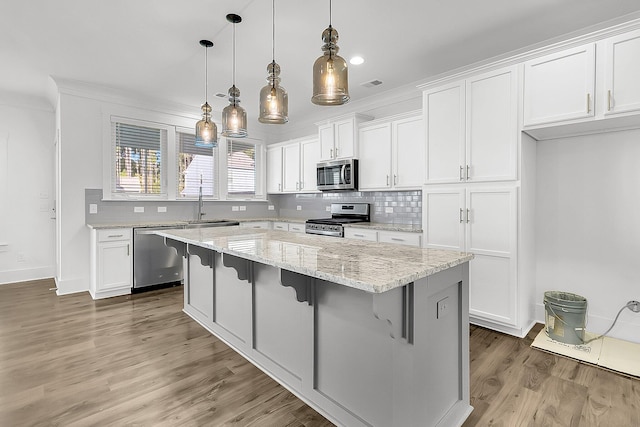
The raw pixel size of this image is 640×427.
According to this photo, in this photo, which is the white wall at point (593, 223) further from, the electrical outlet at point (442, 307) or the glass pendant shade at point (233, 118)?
the glass pendant shade at point (233, 118)

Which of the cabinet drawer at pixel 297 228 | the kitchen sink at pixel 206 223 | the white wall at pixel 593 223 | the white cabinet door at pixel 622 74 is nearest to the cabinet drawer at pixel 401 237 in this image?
the white wall at pixel 593 223

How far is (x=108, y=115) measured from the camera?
4.43 metres

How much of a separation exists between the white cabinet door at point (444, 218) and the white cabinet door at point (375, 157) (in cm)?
91

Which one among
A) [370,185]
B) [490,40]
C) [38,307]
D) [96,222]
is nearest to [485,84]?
[490,40]

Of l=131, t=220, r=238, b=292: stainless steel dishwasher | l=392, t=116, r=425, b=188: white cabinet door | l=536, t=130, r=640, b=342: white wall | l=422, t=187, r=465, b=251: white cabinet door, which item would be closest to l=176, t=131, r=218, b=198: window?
l=131, t=220, r=238, b=292: stainless steel dishwasher

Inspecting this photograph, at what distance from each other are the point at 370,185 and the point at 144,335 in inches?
122

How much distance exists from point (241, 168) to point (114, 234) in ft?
8.17

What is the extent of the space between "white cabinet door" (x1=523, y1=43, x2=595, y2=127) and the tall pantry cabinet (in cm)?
10

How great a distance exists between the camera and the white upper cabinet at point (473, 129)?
2777mm

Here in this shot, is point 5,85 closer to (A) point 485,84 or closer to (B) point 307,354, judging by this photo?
(B) point 307,354

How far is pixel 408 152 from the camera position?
390 cm

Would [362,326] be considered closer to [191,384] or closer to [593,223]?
[191,384]

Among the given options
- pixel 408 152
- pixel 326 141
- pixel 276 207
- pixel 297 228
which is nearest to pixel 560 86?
pixel 408 152

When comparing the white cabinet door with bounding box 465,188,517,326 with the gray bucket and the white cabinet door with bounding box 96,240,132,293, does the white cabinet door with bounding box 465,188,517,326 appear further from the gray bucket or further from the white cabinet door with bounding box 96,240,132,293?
the white cabinet door with bounding box 96,240,132,293
